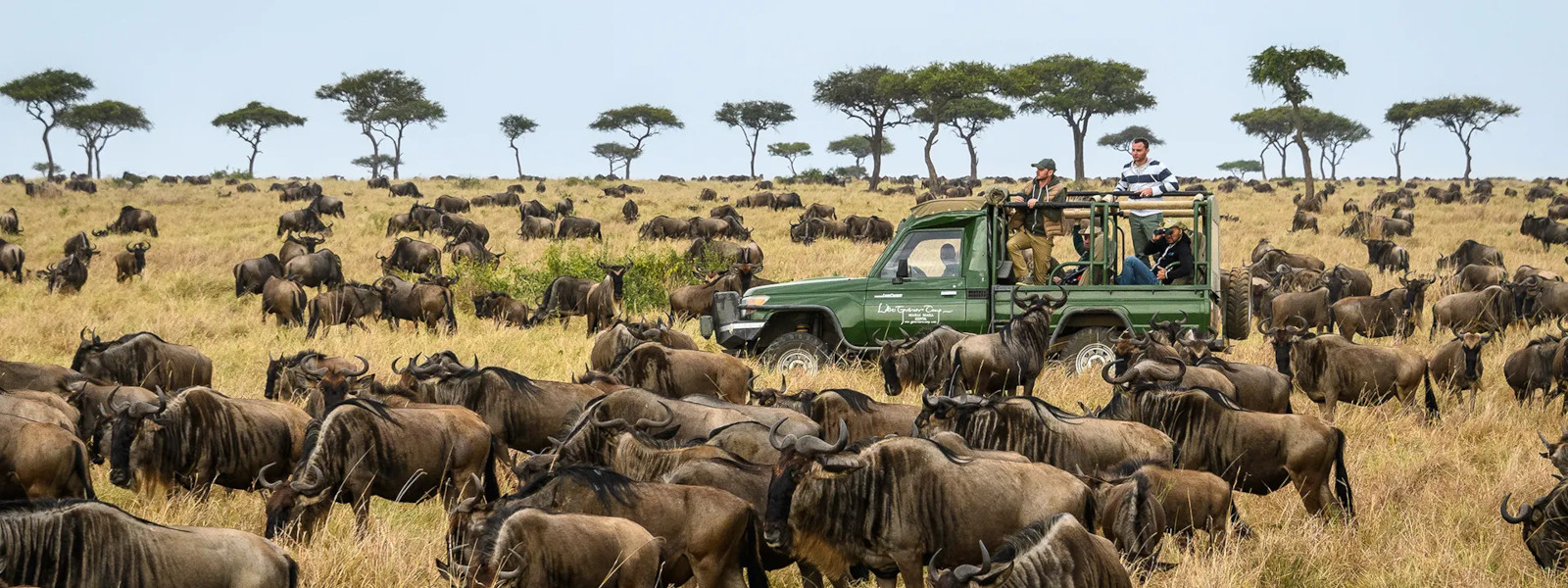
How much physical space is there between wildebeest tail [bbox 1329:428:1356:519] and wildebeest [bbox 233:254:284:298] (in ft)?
52.1

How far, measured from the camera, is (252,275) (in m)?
A: 19.1

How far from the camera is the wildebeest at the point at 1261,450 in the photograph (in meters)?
6.89

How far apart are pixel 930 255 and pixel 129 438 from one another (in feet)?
22.1

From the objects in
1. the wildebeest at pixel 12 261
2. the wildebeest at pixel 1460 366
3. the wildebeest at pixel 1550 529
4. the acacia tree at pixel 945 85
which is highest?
the acacia tree at pixel 945 85

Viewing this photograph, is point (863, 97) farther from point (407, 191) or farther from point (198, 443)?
point (198, 443)

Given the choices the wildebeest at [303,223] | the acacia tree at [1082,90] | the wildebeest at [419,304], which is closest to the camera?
the wildebeest at [419,304]

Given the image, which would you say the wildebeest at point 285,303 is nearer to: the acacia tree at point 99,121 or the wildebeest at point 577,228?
the wildebeest at point 577,228

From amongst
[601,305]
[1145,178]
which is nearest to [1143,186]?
[1145,178]

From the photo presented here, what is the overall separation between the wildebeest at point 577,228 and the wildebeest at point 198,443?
2143cm

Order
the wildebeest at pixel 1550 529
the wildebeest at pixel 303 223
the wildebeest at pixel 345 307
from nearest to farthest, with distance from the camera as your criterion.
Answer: the wildebeest at pixel 1550 529
the wildebeest at pixel 345 307
the wildebeest at pixel 303 223

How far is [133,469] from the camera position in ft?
23.3

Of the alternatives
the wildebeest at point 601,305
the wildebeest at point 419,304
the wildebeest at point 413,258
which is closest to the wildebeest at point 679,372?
the wildebeest at point 601,305

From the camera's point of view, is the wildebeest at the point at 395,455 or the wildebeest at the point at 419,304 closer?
the wildebeest at the point at 395,455

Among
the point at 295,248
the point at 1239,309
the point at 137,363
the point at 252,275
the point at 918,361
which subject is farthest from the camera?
the point at 295,248
